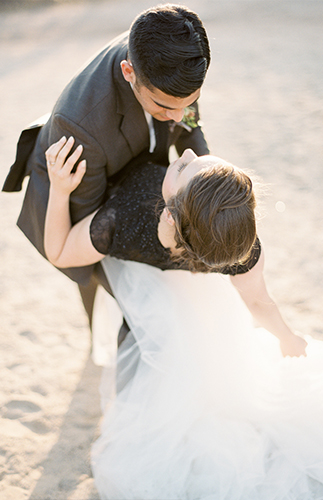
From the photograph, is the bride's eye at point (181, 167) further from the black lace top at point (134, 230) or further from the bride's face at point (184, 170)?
the black lace top at point (134, 230)

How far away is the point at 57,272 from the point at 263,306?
2.31 m

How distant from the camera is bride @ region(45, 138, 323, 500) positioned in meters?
2.03

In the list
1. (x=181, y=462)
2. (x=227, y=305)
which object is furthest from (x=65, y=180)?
(x=181, y=462)

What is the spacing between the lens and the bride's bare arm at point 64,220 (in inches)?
77.4

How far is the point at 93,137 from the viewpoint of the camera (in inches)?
77.2

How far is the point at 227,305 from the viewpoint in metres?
2.41

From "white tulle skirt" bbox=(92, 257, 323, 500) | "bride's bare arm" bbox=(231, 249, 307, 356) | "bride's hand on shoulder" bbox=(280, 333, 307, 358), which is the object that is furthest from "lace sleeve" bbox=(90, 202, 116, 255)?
"bride's hand on shoulder" bbox=(280, 333, 307, 358)

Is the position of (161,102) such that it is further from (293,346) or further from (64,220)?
(293,346)

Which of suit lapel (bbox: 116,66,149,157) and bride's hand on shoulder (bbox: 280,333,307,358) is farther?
bride's hand on shoulder (bbox: 280,333,307,358)

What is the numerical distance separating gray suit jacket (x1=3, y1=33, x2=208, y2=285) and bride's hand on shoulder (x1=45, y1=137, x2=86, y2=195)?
0.05 metres

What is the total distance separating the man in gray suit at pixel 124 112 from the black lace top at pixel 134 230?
184mm

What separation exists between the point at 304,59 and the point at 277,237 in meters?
5.82

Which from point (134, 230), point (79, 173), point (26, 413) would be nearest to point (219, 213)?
point (134, 230)

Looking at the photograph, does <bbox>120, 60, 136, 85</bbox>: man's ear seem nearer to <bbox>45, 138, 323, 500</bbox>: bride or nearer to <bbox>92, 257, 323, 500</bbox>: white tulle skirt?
<bbox>45, 138, 323, 500</bbox>: bride
